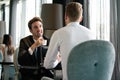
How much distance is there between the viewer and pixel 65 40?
236cm

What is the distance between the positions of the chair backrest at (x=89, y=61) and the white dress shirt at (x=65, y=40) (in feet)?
0.56

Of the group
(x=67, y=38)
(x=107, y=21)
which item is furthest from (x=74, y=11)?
(x=107, y=21)

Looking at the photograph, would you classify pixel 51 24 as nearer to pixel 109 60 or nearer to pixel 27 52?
pixel 27 52

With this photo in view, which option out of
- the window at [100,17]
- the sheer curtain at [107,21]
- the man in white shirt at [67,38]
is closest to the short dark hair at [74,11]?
the man in white shirt at [67,38]

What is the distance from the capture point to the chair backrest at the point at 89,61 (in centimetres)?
214

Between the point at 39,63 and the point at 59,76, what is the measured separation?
367 mm

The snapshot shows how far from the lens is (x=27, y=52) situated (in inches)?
127

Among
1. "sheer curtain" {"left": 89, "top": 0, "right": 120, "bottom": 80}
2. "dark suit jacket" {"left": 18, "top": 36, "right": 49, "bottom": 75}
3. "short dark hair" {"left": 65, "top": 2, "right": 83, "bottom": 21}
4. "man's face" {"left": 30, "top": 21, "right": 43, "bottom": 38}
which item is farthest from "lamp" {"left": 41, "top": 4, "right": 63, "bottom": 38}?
"short dark hair" {"left": 65, "top": 2, "right": 83, "bottom": 21}

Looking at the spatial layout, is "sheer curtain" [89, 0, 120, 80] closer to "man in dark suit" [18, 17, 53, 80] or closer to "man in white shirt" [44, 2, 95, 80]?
"man in dark suit" [18, 17, 53, 80]

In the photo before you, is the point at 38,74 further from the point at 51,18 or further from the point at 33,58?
the point at 51,18

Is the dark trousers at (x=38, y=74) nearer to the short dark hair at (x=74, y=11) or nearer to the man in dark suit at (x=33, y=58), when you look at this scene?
the man in dark suit at (x=33, y=58)

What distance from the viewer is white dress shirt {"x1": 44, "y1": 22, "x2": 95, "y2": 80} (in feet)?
7.73

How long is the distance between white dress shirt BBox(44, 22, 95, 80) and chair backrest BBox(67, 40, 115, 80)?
17cm

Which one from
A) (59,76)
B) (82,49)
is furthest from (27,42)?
(82,49)
